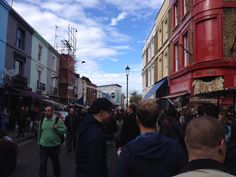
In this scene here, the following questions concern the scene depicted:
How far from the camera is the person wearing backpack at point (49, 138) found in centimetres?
839

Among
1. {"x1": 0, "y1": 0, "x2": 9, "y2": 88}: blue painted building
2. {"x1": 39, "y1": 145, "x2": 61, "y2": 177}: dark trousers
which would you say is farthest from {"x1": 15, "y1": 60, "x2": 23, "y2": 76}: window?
{"x1": 39, "y1": 145, "x2": 61, "y2": 177}: dark trousers

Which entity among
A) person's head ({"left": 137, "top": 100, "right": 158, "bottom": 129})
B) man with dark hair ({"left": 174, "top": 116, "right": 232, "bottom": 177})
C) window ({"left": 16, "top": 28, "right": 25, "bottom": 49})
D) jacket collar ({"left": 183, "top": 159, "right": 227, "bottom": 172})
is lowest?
jacket collar ({"left": 183, "top": 159, "right": 227, "bottom": 172})

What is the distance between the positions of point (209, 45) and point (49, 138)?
14979 mm

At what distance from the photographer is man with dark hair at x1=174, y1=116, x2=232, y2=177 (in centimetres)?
220

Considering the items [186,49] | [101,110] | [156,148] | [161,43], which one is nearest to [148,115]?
[156,148]

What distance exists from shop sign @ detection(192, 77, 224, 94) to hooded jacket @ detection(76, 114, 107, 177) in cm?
1703

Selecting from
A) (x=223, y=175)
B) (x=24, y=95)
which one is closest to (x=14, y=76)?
(x=24, y=95)

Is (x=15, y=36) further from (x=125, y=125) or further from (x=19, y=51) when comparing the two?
(x=125, y=125)

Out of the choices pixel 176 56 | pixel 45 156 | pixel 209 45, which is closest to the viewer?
pixel 45 156

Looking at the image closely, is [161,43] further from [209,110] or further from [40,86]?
[209,110]

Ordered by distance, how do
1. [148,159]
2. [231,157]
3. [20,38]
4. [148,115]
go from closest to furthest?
[148,159], [148,115], [231,157], [20,38]

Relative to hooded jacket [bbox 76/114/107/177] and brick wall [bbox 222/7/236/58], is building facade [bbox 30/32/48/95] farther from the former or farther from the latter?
hooded jacket [bbox 76/114/107/177]

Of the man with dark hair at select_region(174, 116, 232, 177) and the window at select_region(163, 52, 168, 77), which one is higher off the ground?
the window at select_region(163, 52, 168, 77)

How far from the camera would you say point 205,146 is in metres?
2.34
